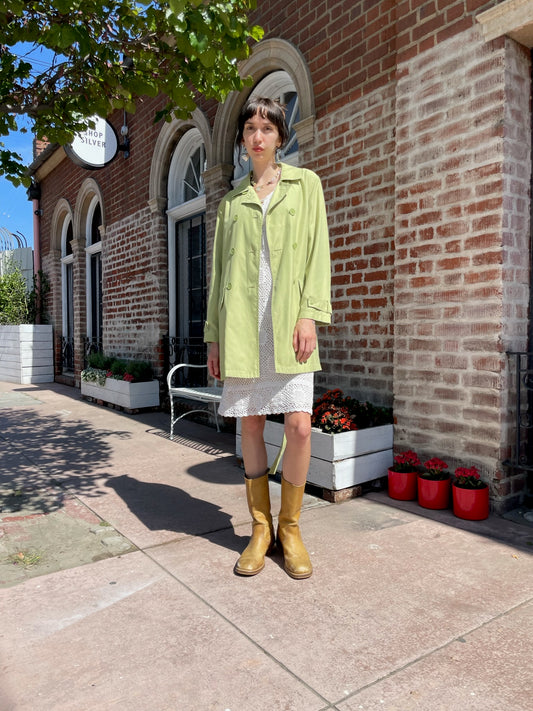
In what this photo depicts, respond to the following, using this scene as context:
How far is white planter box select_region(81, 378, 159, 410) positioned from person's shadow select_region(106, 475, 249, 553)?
3.05 m

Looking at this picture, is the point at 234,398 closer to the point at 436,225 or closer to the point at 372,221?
the point at 436,225

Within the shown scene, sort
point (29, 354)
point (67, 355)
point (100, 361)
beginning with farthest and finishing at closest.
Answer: point (67, 355) → point (29, 354) → point (100, 361)

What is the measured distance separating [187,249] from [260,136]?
15.9 ft

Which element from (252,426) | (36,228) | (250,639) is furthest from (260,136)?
(36,228)

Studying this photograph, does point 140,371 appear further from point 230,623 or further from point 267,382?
point 230,623

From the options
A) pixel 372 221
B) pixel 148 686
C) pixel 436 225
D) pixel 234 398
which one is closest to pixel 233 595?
pixel 148 686

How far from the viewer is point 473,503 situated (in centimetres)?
297

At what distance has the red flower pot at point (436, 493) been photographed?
3.17 meters

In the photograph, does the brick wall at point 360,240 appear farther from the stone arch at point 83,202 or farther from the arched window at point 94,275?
the arched window at point 94,275

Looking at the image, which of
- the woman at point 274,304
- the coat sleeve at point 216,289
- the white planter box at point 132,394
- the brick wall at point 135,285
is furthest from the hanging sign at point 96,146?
the woman at point 274,304

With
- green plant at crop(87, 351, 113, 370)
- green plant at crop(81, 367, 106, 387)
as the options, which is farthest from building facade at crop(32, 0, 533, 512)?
green plant at crop(87, 351, 113, 370)

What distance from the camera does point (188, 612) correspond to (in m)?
2.02

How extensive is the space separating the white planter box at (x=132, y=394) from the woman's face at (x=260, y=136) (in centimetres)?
499

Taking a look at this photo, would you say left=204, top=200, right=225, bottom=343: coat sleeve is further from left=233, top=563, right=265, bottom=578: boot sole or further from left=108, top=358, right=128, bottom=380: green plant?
left=108, top=358, right=128, bottom=380: green plant
